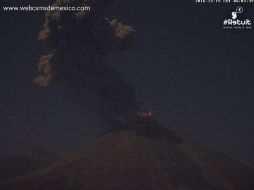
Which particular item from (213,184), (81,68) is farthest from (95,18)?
(213,184)

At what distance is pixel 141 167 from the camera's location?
244 feet

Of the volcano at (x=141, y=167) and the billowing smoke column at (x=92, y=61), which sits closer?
the volcano at (x=141, y=167)

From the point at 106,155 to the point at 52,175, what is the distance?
11.6m

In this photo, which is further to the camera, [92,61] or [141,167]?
[92,61]

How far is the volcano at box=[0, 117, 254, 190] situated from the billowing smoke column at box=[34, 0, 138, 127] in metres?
6.89

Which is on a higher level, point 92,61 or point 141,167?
point 92,61

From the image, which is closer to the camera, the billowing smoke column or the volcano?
the volcano

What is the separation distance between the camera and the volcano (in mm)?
67188

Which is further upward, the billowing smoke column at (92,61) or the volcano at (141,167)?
the billowing smoke column at (92,61)

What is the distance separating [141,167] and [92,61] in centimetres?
3005

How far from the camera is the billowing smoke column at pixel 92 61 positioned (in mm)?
91938

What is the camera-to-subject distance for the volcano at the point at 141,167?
67.2 metres

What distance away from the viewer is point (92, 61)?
9412 centimetres

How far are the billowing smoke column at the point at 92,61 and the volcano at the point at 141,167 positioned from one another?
6892 mm
